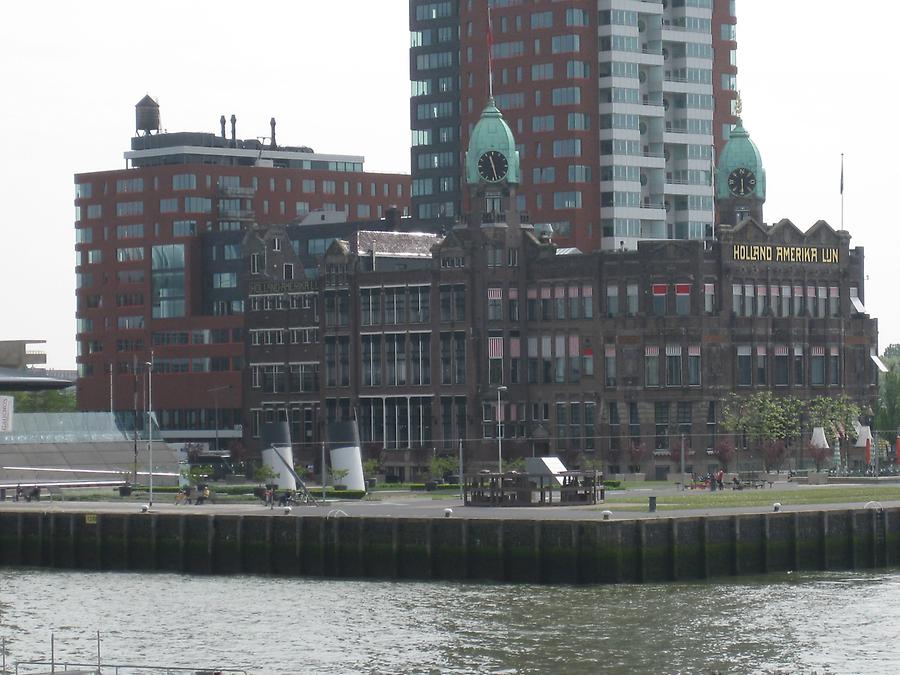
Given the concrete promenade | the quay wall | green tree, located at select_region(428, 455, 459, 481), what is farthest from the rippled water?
green tree, located at select_region(428, 455, 459, 481)

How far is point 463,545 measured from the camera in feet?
390

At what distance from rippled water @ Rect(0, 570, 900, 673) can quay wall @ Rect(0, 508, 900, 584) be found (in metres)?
1.85

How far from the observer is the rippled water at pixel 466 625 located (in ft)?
299

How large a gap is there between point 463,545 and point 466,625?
1774cm

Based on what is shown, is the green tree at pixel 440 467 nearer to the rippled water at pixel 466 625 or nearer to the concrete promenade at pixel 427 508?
the concrete promenade at pixel 427 508

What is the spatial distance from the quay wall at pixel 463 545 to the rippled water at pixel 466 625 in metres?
1.85

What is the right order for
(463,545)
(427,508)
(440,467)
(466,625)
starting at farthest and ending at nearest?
(440,467), (427,508), (463,545), (466,625)

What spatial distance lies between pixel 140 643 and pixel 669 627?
2349 centimetres

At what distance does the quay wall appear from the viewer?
116 meters

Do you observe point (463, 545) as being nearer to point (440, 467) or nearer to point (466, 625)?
point (466, 625)

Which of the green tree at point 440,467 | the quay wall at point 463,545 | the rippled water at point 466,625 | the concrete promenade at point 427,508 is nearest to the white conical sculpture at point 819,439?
the concrete promenade at point 427,508

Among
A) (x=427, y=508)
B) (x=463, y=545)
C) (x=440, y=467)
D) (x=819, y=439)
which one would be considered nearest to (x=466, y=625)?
(x=463, y=545)

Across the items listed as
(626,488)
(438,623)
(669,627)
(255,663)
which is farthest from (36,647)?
(626,488)

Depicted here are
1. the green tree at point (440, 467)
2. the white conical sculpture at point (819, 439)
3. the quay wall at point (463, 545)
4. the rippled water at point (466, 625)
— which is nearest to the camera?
the rippled water at point (466, 625)
